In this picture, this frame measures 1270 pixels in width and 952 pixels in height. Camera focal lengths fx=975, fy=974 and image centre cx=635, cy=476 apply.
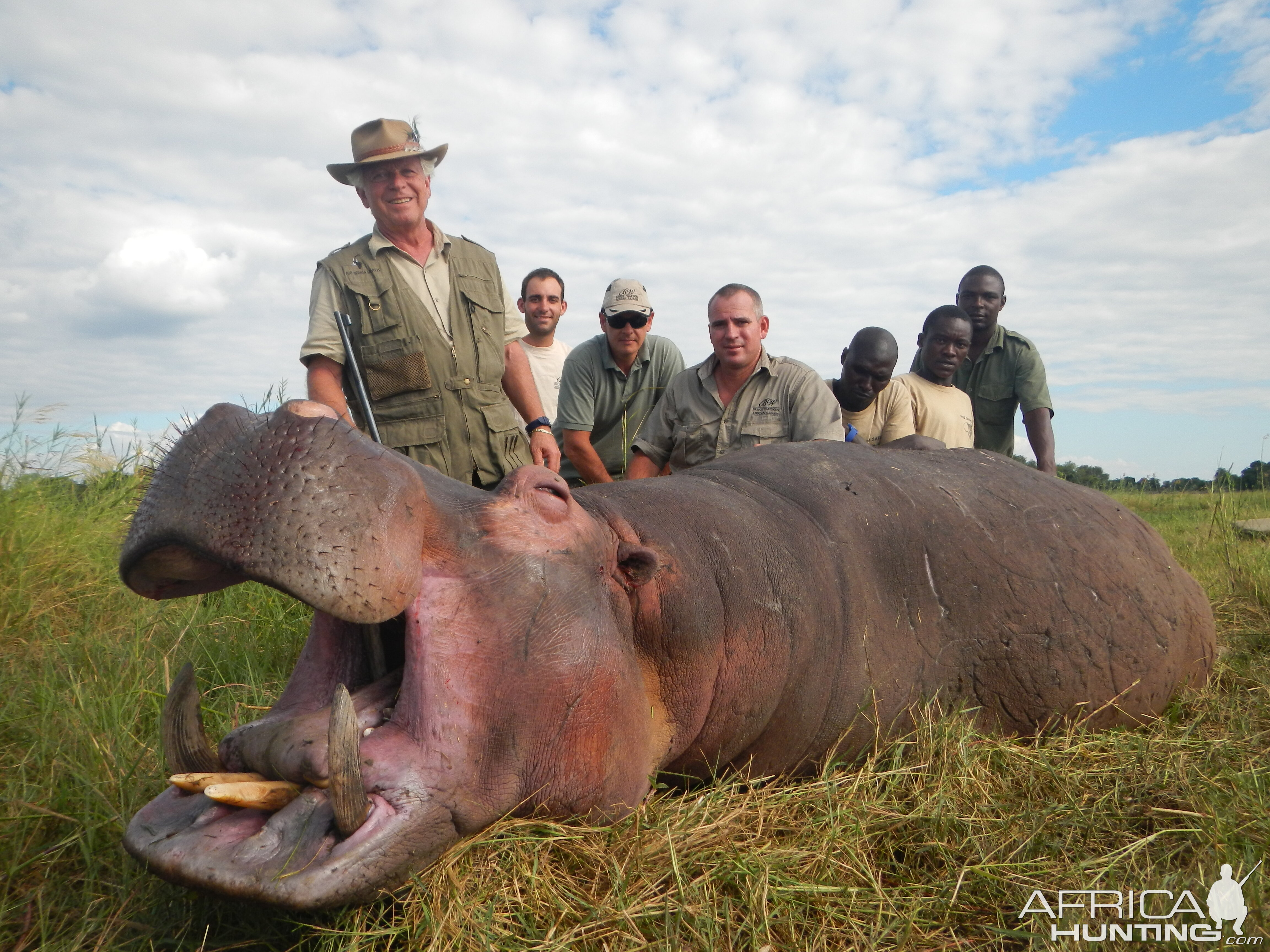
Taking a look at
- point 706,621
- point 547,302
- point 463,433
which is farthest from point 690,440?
point 706,621

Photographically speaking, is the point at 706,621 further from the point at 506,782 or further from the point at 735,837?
the point at 506,782

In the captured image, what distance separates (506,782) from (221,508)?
2.44 feet

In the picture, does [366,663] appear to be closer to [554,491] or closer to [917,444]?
[554,491]

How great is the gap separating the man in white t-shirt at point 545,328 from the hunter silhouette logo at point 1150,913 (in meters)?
5.68

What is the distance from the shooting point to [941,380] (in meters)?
6.47

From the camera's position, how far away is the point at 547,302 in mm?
7551

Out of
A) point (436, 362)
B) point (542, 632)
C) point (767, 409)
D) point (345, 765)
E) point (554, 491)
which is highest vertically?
point (436, 362)

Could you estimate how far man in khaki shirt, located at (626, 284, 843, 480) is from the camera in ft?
17.6

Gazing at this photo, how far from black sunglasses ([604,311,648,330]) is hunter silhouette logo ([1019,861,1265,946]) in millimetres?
4730

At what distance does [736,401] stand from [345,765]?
13.5 ft

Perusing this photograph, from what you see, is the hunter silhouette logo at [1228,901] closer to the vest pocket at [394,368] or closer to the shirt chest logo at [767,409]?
Result: the shirt chest logo at [767,409]

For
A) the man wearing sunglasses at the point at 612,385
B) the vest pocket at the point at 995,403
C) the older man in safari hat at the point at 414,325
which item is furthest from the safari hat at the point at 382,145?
the vest pocket at the point at 995,403

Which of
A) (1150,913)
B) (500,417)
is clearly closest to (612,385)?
(500,417)

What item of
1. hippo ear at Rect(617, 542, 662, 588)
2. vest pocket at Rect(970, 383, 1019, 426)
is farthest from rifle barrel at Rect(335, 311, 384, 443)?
vest pocket at Rect(970, 383, 1019, 426)
